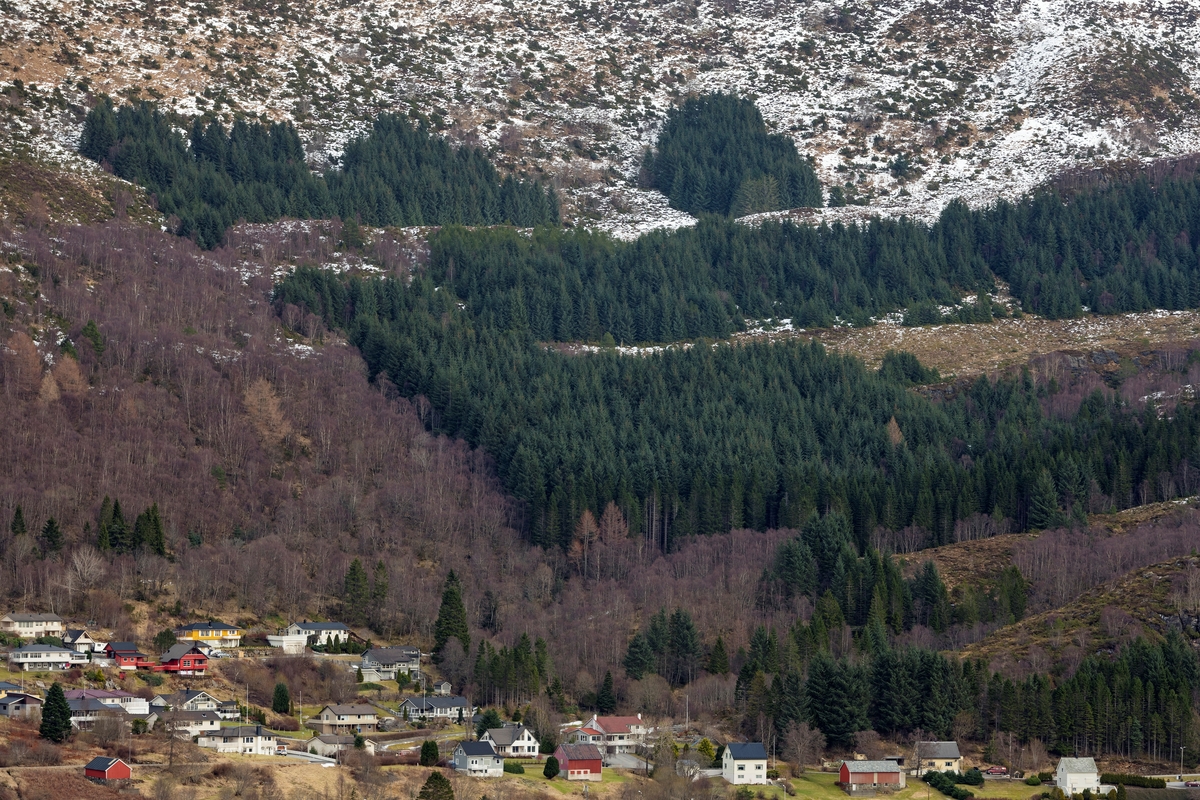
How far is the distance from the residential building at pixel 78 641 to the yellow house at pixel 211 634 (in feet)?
24.7

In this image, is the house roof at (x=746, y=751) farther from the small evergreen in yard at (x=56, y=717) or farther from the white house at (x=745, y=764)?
the small evergreen in yard at (x=56, y=717)

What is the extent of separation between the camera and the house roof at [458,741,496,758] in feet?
420

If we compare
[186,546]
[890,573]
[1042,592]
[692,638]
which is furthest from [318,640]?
[1042,592]

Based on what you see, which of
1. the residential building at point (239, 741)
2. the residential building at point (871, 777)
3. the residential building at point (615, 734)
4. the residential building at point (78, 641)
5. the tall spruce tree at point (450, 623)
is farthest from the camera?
the tall spruce tree at point (450, 623)

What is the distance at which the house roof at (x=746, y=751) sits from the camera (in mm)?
130750

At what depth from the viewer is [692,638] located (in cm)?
15838

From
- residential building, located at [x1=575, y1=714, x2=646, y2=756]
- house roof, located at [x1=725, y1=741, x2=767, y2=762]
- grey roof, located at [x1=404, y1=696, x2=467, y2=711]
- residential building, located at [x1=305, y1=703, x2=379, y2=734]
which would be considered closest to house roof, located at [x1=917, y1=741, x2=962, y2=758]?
house roof, located at [x1=725, y1=741, x2=767, y2=762]

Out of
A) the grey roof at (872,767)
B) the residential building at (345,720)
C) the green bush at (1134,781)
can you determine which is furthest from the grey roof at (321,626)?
the green bush at (1134,781)

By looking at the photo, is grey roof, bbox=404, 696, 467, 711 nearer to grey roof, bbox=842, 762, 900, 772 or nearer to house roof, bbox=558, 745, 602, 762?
house roof, bbox=558, 745, 602, 762

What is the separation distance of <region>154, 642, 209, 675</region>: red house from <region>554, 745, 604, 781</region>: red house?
2975cm

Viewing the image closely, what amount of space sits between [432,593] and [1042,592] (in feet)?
168

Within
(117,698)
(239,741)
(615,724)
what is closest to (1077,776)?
(615,724)

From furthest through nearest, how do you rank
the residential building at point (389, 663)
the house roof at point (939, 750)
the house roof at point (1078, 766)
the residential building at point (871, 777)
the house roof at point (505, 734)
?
1. the residential building at point (389, 663)
2. the house roof at point (939, 750)
3. the house roof at point (505, 734)
4. the residential building at point (871, 777)
5. the house roof at point (1078, 766)

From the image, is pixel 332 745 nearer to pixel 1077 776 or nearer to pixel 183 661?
pixel 183 661
